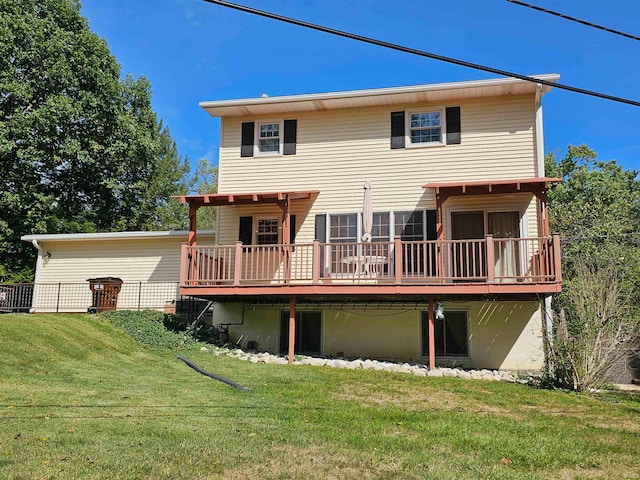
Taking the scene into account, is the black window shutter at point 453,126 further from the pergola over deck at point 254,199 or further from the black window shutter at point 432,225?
the pergola over deck at point 254,199

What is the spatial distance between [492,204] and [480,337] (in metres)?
3.22

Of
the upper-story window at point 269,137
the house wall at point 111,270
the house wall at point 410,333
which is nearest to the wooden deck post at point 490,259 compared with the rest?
the house wall at point 410,333

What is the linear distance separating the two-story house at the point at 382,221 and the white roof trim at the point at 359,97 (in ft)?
0.15

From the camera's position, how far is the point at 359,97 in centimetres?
1441

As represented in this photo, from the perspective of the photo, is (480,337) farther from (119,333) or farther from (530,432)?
(119,333)

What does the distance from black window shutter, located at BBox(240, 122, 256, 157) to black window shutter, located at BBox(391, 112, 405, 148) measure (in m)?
3.84

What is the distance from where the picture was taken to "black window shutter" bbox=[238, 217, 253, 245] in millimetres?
14953

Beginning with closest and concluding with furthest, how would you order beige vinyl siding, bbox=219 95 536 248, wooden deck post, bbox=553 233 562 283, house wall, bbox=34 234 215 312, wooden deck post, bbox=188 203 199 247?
1. wooden deck post, bbox=553 233 562 283
2. beige vinyl siding, bbox=219 95 536 248
3. wooden deck post, bbox=188 203 199 247
4. house wall, bbox=34 234 215 312

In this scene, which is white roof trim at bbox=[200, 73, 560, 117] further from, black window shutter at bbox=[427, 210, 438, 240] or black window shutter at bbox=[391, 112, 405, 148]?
black window shutter at bbox=[427, 210, 438, 240]

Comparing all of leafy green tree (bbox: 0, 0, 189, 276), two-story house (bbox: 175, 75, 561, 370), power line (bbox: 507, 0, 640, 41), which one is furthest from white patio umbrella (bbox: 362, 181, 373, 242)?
leafy green tree (bbox: 0, 0, 189, 276)

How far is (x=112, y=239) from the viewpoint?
1741 centimetres

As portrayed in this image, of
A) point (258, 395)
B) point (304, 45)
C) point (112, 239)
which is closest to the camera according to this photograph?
point (258, 395)

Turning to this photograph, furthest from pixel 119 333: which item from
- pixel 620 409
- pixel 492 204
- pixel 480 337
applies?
pixel 620 409

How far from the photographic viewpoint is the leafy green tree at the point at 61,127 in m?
23.8
